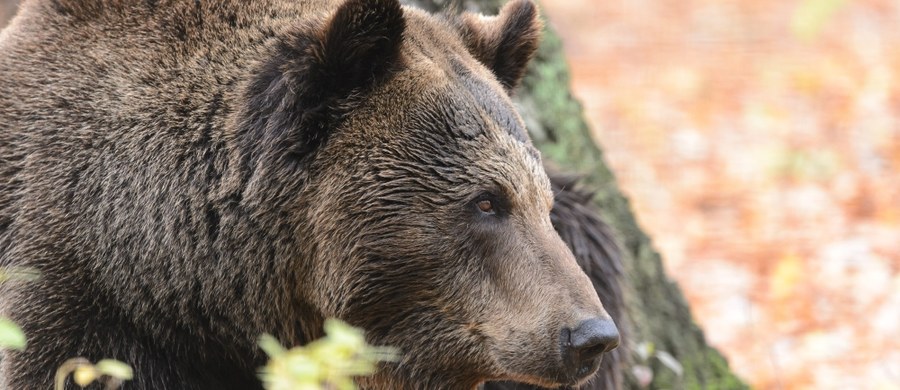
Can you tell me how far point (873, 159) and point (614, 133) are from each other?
10.7 feet

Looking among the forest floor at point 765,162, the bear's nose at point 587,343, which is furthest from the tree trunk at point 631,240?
the bear's nose at point 587,343

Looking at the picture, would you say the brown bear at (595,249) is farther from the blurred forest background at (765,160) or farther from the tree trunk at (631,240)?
the blurred forest background at (765,160)

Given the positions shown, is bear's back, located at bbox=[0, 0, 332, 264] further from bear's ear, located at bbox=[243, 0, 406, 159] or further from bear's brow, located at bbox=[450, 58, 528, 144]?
bear's brow, located at bbox=[450, 58, 528, 144]

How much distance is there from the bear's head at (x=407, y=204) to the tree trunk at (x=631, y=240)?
7.04 ft

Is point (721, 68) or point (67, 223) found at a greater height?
point (721, 68)

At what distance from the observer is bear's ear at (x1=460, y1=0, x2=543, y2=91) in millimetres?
4824

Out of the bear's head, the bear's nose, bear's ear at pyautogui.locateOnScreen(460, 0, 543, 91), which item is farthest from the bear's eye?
bear's ear at pyautogui.locateOnScreen(460, 0, 543, 91)

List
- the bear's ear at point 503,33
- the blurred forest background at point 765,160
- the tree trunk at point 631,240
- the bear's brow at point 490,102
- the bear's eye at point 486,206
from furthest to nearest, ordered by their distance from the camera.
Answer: the blurred forest background at point 765,160 < the tree trunk at point 631,240 < the bear's ear at point 503,33 < the bear's brow at point 490,102 < the bear's eye at point 486,206

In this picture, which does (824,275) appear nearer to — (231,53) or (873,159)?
(873,159)

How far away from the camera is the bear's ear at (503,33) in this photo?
15.8 ft

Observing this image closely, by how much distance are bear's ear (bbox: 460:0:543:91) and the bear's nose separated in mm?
1455

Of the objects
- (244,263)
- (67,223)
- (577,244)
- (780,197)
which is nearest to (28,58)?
(67,223)

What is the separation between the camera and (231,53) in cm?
432

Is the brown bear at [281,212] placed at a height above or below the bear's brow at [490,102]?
below
